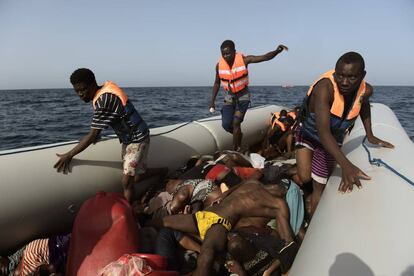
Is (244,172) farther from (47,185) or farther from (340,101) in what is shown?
(47,185)

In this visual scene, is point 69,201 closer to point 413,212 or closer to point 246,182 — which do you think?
point 246,182

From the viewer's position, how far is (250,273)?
2459 mm

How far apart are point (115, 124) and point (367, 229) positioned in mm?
2297

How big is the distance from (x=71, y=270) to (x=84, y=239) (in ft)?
0.71

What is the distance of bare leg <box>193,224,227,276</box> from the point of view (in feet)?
7.55

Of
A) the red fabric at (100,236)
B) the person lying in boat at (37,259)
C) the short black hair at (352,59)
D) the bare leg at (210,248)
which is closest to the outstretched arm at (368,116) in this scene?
the short black hair at (352,59)

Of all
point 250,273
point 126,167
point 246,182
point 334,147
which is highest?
point 334,147

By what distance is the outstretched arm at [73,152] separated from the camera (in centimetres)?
301

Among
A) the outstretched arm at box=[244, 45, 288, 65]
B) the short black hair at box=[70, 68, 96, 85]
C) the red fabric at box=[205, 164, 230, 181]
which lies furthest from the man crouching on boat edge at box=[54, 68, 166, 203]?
the outstretched arm at box=[244, 45, 288, 65]

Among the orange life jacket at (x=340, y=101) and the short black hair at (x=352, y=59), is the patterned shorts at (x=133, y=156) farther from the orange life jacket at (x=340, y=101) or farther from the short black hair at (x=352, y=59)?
the short black hair at (x=352, y=59)

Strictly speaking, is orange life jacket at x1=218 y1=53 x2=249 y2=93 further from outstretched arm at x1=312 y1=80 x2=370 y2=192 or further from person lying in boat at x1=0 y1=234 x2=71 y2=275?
person lying in boat at x1=0 y1=234 x2=71 y2=275

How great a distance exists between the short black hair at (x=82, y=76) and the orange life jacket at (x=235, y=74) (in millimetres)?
2314

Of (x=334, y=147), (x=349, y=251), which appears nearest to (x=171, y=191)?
(x=334, y=147)

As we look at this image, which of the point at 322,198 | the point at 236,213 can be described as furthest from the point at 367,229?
the point at 236,213
